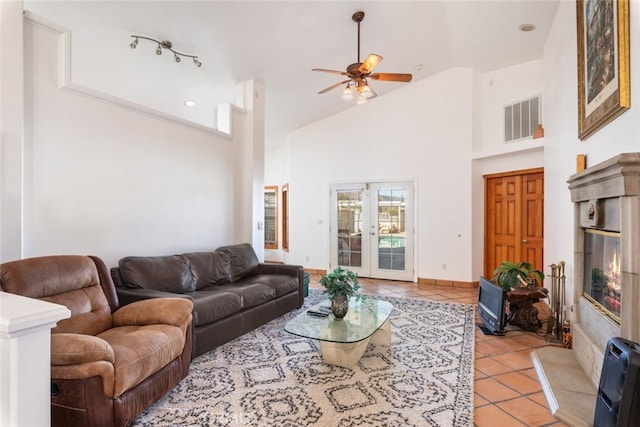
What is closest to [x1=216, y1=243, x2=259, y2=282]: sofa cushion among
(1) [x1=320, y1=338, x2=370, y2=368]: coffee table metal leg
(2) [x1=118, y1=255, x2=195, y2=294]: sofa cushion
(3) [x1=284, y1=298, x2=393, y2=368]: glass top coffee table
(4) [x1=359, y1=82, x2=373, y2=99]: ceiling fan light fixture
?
(2) [x1=118, y1=255, x2=195, y2=294]: sofa cushion

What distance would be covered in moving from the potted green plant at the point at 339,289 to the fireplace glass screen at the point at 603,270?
176cm

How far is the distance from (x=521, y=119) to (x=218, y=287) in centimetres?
503

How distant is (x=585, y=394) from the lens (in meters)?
2.23

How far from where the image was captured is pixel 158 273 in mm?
3238

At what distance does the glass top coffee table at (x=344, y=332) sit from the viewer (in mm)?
2615

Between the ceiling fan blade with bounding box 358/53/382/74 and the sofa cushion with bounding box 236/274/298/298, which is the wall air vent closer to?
the ceiling fan blade with bounding box 358/53/382/74

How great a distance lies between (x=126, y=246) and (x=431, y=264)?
4.77 m

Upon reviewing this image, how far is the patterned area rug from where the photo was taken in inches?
81.0

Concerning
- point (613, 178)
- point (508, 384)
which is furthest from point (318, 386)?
point (613, 178)

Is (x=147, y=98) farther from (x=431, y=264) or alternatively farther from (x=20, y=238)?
(x=431, y=264)

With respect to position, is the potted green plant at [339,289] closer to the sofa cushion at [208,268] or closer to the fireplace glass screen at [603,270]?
the sofa cushion at [208,268]

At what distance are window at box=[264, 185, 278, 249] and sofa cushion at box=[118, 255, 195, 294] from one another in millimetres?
4899

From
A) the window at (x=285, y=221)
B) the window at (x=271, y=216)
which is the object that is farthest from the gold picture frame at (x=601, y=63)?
the window at (x=271, y=216)

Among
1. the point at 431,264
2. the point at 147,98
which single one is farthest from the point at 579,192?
the point at 147,98
